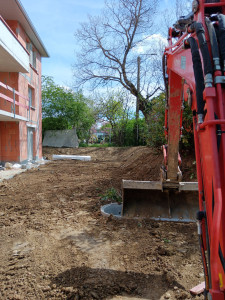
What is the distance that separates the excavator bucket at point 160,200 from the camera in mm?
4492

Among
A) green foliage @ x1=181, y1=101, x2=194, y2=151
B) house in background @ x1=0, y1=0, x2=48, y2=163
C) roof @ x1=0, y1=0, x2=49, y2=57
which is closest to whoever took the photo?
green foliage @ x1=181, y1=101, x2=194, y2=151

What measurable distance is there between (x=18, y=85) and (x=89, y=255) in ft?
39.0

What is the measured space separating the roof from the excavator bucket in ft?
36.1

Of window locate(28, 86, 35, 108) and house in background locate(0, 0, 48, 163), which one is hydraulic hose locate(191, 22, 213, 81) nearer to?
house in background locate(0, 0, 48, 163)

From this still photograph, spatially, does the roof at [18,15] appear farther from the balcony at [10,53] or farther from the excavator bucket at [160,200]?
the excavator bucket at [160,200]

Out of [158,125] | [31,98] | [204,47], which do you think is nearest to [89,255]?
[204,47]

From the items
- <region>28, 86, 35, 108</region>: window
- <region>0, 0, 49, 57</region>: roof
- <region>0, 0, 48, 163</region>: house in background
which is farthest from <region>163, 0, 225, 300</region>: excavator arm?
<region>28, 86, 35, 108</region>: window

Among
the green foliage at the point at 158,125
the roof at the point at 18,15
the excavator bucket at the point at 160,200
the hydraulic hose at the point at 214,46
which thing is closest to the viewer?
the hydraulic hose at the point at 214,46

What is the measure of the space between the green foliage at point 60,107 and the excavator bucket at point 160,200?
18.8 metres

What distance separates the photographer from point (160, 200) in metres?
4.74

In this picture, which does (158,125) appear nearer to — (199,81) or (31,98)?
(199,81)

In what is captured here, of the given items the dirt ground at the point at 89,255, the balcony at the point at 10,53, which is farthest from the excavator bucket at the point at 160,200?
the balcony at the point at 10,53

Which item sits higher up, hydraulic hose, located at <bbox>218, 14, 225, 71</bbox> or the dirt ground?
hydraulic hose, located at <bbox>218, 14, 225, 71</bbox>

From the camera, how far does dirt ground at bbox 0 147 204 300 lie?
8.60ft
